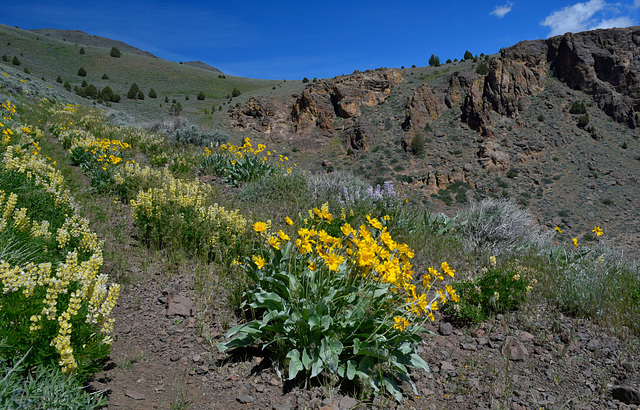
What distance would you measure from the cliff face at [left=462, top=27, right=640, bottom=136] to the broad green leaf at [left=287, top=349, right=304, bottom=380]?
3086 centimetres

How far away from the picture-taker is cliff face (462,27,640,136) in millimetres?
29812

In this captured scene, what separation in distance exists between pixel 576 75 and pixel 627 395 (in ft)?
126

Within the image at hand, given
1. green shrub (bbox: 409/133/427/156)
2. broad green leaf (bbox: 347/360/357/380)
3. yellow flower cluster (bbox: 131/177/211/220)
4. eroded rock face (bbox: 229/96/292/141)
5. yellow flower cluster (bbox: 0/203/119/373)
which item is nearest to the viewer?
yellow flower cluster (bbox: 0/203/119/373)

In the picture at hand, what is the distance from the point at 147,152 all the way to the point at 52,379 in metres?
8.56

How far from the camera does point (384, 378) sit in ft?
7.66

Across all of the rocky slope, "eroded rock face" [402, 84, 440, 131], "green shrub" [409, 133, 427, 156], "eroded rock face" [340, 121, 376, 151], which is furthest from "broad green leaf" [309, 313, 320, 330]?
"eroded rock face" [402, 84, 440, 131]

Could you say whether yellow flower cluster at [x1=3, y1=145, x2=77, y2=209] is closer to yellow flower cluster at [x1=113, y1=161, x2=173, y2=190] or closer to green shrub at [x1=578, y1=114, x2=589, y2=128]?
yellow flower cluster at [x1=113, y1=161, x2=173, y2=190]

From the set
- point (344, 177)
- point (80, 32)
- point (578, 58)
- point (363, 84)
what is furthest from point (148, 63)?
point (80, 32)

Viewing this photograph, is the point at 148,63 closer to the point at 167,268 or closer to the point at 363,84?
the point at 363,84

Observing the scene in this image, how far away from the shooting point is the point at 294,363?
2328 mm

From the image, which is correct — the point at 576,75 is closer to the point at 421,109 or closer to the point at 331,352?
the point at 421,109

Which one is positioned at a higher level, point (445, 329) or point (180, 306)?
point (180, 306)

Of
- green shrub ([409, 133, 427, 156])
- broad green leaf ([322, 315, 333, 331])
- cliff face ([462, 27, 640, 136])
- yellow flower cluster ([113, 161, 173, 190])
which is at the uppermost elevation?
cliff face ([462, 27, 640, 136])

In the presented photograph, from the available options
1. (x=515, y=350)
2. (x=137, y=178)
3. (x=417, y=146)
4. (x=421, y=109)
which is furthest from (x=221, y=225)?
(x=421, y=109)
